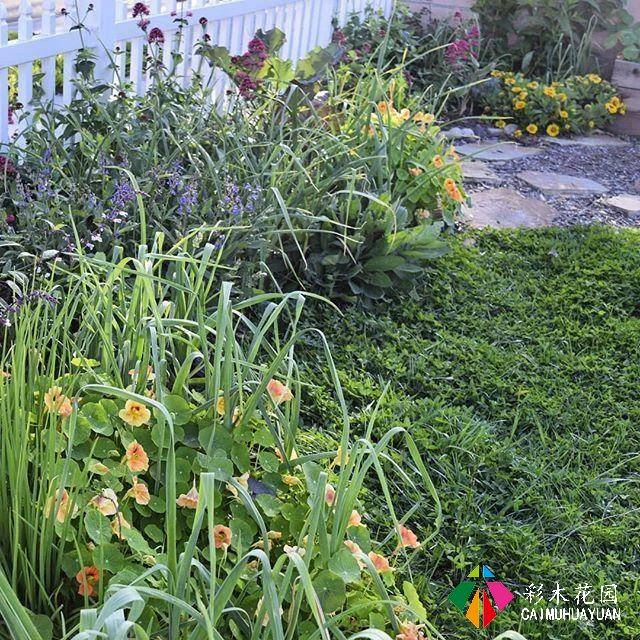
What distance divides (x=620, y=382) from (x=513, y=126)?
12.1 feet

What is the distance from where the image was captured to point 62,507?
5.58 feet

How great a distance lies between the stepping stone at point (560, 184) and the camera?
526cm

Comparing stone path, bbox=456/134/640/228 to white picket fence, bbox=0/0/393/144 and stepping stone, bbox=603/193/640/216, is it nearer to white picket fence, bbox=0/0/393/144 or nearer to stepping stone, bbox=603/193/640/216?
stepping stone, bbox=603/193/640/216

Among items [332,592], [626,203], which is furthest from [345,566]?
[626,203]

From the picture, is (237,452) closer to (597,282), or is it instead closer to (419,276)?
(419,276)

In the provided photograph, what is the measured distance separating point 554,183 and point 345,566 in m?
4.10

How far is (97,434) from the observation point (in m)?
2.01

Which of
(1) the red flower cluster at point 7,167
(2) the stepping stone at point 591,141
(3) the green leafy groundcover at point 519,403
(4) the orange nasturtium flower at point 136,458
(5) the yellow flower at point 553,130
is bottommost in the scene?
(3) the green leafy groundcover at point 519,403

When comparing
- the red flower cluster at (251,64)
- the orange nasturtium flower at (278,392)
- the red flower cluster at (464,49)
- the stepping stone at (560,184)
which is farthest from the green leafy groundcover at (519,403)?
the red flower cluster at (464,49)

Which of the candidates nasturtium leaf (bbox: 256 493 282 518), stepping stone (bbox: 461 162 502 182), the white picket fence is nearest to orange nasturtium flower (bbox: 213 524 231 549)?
nasturtium leaf (bbox: 256 493 282 518)

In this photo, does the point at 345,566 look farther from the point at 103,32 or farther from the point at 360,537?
the point at 103,32

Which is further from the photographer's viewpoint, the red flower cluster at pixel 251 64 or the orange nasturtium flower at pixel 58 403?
the red flower cluster at pixel 251 64

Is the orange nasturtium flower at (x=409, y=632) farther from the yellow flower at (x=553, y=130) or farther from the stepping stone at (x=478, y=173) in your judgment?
the yellow flower at (x=553, y=130)

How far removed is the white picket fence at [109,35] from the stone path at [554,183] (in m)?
1.40
